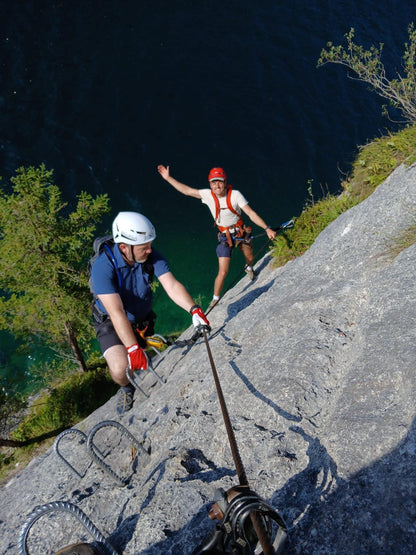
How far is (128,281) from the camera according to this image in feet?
20.8

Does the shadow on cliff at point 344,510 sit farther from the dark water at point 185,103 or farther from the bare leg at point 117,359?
the dark water at point 185,103

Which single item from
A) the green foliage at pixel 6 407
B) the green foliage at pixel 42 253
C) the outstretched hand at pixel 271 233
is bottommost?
the outstretched hand at pixel 271 233

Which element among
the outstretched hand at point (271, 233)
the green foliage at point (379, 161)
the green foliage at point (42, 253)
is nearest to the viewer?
the green foliage at point (379, 161)

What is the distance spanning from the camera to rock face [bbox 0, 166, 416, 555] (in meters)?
3.28

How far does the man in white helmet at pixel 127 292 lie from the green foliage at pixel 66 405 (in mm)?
11851

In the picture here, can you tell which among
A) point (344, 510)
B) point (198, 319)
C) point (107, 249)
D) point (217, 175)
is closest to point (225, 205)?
point (217, 175)

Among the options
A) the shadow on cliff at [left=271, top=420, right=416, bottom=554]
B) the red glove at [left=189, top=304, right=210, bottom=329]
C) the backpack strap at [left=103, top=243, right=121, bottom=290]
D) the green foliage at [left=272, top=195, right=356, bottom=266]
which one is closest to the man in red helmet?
the green foliage at [left=272, top=195, right=356, bottom=266]

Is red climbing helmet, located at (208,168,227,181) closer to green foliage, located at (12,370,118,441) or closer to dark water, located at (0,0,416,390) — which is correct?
green foliage, located at (12,370,118,441)

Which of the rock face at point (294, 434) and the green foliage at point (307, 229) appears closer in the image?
the rock face at point (294, 434)

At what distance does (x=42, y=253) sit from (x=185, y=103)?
21.5 metres

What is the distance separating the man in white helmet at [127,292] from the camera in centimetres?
591

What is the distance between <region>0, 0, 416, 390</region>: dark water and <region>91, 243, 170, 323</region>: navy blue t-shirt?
57.4 ft

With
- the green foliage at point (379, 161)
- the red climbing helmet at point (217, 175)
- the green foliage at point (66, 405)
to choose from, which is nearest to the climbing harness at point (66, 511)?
the red climbing helmet at point (217, 175)

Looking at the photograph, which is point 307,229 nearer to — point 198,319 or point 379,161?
point 379,161
